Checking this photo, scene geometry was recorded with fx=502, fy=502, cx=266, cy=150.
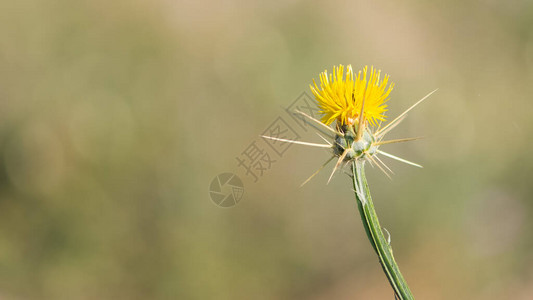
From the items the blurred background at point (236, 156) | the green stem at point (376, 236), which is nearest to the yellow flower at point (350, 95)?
the green stem at point (376, 236)

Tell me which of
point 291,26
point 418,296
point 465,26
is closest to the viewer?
point 418,296

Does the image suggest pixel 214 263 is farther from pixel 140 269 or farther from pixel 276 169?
pixel 276 169

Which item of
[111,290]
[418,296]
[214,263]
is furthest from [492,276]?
[111,290]

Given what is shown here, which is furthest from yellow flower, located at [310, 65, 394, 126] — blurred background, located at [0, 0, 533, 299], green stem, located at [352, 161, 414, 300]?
blurred background, located at [0, 0, 533, 299]

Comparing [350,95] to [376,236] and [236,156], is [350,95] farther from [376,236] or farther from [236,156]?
[236,156]

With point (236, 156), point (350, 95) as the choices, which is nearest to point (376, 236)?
point (350, 95)
